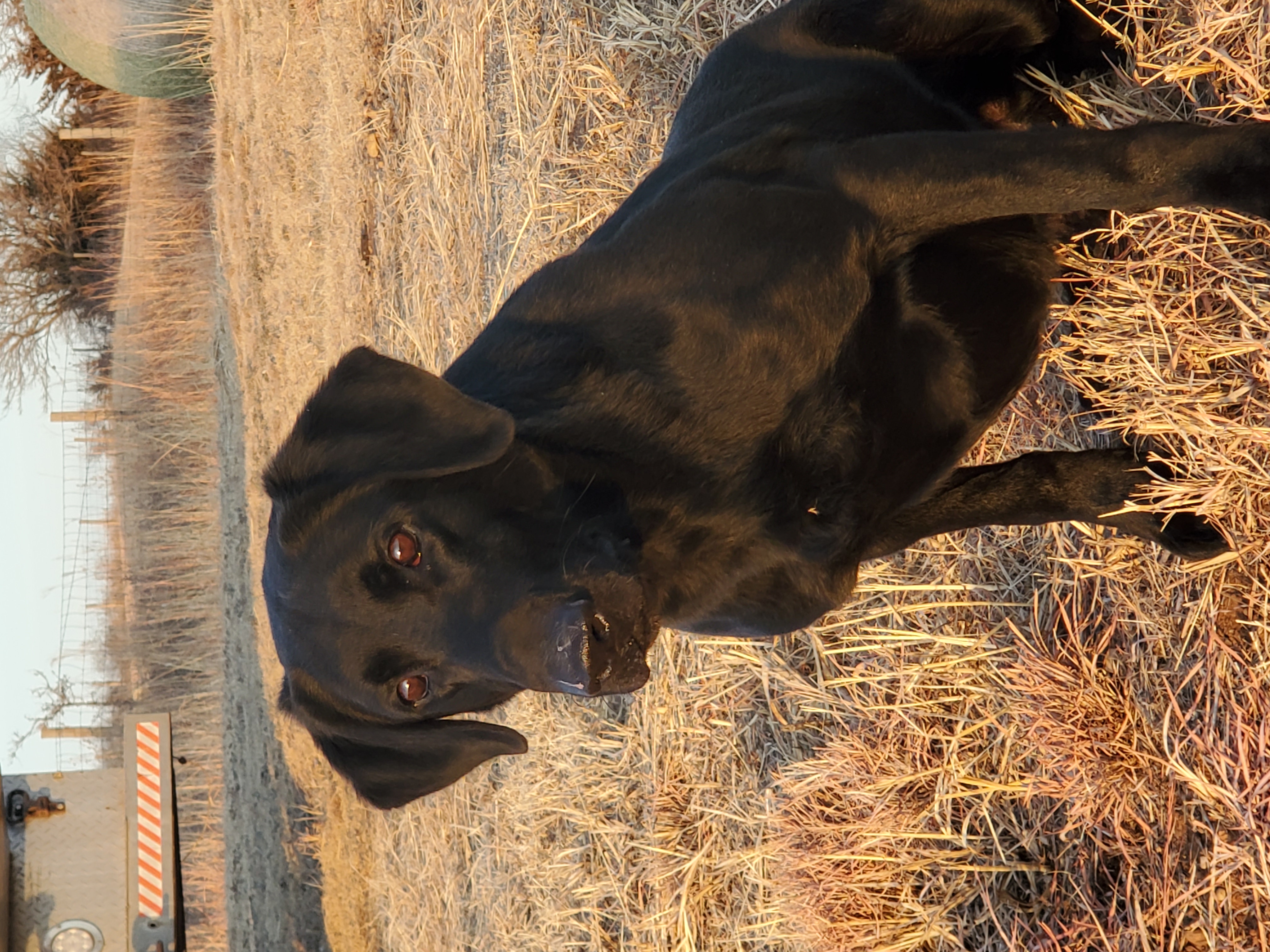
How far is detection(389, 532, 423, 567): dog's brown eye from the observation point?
2.48 meters

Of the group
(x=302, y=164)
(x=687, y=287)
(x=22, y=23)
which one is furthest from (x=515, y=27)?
(x=22, y=23)

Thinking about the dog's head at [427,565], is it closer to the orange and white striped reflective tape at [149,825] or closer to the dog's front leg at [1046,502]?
the dog's front leg at [1046,502]

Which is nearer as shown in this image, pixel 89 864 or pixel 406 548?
pixel 406 548

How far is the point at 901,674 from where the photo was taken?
3.79 m

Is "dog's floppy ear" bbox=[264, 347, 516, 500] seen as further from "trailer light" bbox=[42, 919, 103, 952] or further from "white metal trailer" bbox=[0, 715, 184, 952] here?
"trailer light" bbox=[42, 919, 103, 952]

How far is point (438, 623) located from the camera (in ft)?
8.16

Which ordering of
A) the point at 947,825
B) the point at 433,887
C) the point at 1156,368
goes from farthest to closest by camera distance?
the point at 433,887 → the point at 947,825 → the point at 1156,368

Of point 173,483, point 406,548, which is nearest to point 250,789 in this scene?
point 173,483

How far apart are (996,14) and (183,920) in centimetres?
868

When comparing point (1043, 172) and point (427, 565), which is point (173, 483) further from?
point (1043, 172)

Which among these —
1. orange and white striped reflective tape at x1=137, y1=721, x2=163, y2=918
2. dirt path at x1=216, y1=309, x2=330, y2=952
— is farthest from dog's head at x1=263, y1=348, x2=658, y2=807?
orange and white striped reflective tape at x1=137, y1=721, x2=163, y2=918

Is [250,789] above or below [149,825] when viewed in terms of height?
above

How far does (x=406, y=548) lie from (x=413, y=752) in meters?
0.67

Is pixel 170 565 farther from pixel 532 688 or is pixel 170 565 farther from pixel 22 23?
pixel 532 688
